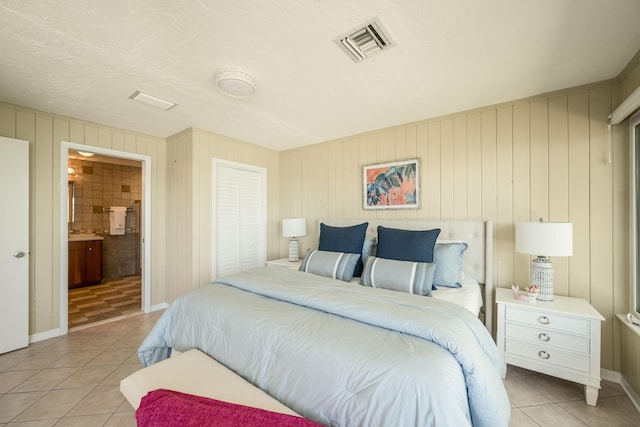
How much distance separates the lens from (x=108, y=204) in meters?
5.32

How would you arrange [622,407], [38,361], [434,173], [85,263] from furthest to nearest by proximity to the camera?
[85,263] < [434,173] < [38,361] < [622,407]

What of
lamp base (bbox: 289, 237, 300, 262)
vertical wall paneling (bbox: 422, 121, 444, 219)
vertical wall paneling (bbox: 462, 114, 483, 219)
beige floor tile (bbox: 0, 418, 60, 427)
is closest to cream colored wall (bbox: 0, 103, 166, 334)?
beige floor tile (bbox: 0, 418, 60, 427)

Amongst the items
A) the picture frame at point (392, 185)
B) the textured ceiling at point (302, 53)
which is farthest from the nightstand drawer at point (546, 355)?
the textured ceiling at point (302, 53)

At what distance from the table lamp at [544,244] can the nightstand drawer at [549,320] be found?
186 millimetres

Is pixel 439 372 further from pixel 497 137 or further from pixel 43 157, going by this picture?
pixel 43 157

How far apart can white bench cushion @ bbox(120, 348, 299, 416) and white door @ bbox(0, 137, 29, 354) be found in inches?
86.9

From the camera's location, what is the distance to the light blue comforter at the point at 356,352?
3.27ft

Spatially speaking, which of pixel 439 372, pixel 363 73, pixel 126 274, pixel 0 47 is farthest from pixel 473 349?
pixel 126 274

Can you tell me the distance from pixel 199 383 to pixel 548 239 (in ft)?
8.18

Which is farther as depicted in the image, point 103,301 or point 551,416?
point 103,301

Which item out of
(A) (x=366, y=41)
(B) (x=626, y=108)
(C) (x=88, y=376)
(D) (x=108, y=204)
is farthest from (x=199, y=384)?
(D) (x=108, y=204)

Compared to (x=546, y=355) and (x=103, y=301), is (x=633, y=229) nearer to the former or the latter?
(x=546, y=355)

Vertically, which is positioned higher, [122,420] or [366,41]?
[366,41]

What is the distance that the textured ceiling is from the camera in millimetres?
1420
